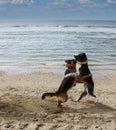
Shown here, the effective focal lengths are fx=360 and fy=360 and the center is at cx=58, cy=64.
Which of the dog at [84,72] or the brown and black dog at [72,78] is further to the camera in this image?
the dog at [84,72]

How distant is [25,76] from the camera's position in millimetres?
14359

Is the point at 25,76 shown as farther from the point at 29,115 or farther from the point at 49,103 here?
the point at 29,115

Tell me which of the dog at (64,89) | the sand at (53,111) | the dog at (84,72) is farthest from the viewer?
the dog at (84,72)

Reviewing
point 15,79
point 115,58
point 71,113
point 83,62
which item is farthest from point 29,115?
point 115,58

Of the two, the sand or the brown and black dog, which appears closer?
the sand

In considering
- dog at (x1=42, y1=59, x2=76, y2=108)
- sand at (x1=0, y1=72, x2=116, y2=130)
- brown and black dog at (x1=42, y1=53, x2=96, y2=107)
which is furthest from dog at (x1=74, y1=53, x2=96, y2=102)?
sand at (x1=0, y1=72, x2=116, y2=130)

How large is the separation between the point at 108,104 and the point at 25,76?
578 cm

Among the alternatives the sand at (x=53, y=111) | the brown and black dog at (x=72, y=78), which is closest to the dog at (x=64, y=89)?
the brown and black dog at (x=72, y=78)

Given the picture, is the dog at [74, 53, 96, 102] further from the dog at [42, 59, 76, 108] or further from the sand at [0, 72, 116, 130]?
the sand at [0, 72, 116, 130]

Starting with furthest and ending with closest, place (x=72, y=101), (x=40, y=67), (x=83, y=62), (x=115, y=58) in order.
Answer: (x=115, y=58) → (x=40, y=67) → (x=72, y=101) → (x=83, y=62)

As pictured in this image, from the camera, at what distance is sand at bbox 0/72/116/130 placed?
22.8ft

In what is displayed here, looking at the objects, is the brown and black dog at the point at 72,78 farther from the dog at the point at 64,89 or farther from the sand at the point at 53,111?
the sand at the point at 53,111

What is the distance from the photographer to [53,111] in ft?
26.4

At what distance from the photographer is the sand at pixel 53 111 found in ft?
22.8
